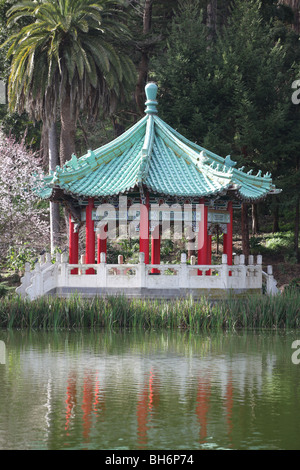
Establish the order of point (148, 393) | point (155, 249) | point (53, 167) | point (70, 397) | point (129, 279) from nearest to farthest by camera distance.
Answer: point (70, 397), point (148, 393), point (129, 279), point (155, 249), point (53, 167)

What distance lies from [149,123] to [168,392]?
17.8 meters

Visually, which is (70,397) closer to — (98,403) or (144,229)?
(98,403)

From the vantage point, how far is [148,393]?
1371 cm

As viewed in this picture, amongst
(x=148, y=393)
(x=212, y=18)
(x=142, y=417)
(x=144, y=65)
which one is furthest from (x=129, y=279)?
(x=212, y=18)

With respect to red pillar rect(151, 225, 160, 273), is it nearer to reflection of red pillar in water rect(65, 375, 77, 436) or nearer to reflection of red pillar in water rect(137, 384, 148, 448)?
reflection of red pillar in water rect(65, 375, 77, 436)

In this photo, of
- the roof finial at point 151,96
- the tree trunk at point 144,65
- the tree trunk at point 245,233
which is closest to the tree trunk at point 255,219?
the tree trunk at point 245,233

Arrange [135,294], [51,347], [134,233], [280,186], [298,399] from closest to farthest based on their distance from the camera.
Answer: [298,399] < [51,347] < [135,294] < [134,233] < [280,186]

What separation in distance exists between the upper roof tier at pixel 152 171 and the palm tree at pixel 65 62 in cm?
635

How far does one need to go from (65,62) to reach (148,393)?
81.9 feet

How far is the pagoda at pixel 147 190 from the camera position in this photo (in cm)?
2722

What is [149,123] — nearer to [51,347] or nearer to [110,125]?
[51,347]

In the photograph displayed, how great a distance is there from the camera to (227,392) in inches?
546

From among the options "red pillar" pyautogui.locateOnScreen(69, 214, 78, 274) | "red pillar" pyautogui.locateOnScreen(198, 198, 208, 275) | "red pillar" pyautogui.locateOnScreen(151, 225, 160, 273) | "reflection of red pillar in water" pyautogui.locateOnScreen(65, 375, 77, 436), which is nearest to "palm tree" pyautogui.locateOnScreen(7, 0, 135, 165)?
"red pillar" pyautogui.locateOnScreen(69, 214, 78, 274)

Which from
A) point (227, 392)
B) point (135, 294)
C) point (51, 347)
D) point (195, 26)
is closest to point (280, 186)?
point (195, 26)
